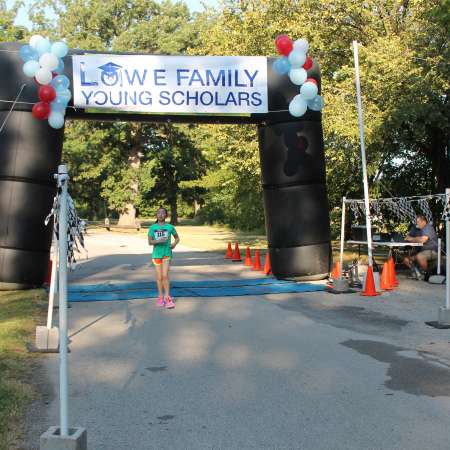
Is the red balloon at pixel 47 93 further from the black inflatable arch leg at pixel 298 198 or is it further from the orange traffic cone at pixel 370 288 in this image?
the orange traffic cone at pixel 370 288

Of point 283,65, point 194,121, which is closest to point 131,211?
point 194,121

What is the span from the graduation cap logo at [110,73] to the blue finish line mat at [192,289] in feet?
14.3

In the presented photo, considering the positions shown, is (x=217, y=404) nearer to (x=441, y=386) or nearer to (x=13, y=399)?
(x=13, y=399)

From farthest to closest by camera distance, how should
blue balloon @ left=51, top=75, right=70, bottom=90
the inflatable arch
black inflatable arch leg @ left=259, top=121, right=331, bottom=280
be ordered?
black inflatable arch leg @ left=259, top=121, right=331, bottom=280 → the inflatable arch → blue balloon @ left=51, top=75, right=70, bottom=90

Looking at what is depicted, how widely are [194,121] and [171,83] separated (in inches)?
44.5

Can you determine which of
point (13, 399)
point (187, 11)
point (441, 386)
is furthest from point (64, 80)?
point (187, 11)

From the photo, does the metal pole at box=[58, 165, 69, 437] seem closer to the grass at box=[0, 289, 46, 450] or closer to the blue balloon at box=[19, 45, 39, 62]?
the grass at box=[0, 289, 46, 450]

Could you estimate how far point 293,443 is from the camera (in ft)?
15.3

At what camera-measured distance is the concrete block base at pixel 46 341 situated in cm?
760

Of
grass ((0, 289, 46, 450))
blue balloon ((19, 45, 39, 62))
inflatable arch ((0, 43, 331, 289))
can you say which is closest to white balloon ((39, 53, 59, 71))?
blue balloon ((19, 45, 39, 62))

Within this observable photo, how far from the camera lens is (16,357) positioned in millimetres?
7250

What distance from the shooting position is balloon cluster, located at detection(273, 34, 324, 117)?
12234 mm

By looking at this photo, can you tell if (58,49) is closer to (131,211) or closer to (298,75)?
(298,75)

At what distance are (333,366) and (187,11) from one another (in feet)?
157
